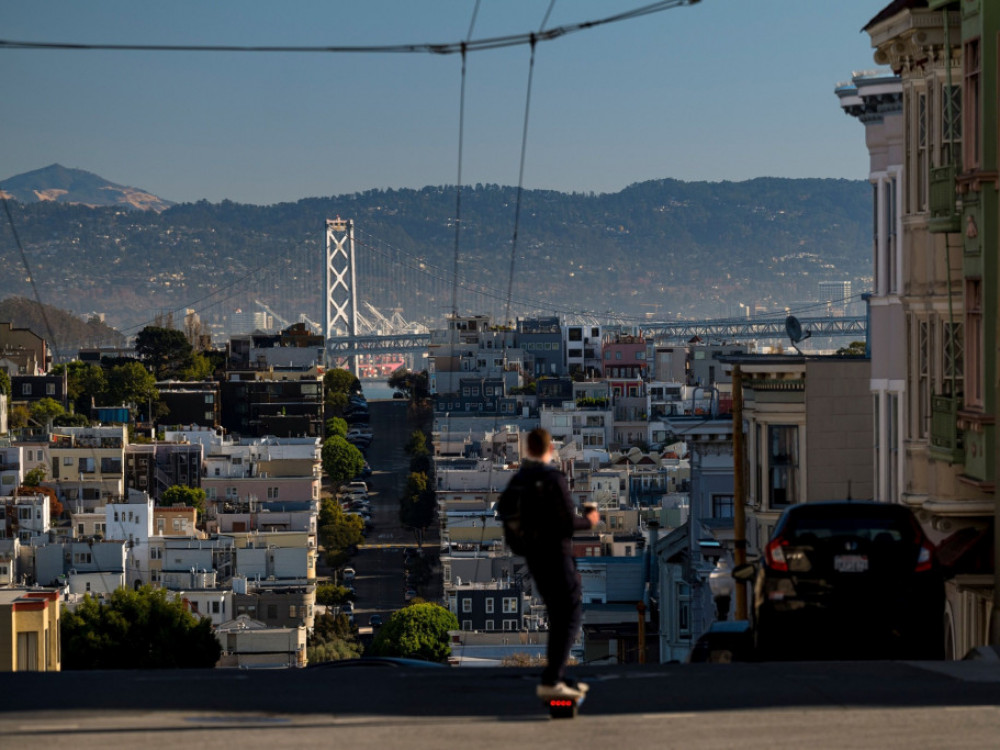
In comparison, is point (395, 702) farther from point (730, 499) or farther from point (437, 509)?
point (437, 509)

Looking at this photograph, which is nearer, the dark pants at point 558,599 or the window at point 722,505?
the dark pants at point 558,599

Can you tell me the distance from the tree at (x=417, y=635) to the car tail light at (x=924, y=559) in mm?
39969

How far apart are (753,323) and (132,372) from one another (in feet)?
296

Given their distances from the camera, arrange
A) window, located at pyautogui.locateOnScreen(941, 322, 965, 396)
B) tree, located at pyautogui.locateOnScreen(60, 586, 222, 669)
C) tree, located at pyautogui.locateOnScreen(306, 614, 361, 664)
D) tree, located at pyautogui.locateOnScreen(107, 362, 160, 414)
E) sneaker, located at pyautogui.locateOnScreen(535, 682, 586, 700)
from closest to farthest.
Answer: sneaker, located at pyautogui.locateOnScreen(535, 682, 586, 700) → window, located at pyautogui.locateOnScreen(941, 322, 965, 396) → tree, located at pyautogui.locateOnScreen(60, 586, 222, 669) → tree, located at pyautogui.locateOnScreen(306, 614, 361, 664) → tree, located at pyautogui.locateOnScreen(107, 362, 160, 414)

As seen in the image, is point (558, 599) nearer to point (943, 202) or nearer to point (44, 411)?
point (943, 202)

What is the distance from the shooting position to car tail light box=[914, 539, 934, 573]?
11648 millimetres

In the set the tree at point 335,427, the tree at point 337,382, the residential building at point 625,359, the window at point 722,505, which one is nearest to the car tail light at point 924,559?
the window at point 722,505

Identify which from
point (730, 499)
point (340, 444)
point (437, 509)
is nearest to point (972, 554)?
point (730, 499)

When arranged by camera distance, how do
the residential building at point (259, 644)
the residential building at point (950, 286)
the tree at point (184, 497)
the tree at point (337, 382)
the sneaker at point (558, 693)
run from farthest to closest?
the tree at point (337, 382)
the tree at point (184, 497)
the residential building at point (259, 644)
the residential building at point (950, 286)
the sneaker at point (558, 693)

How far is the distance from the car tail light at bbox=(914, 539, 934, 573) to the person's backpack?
3208 millimetres

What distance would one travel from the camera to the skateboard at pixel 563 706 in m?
9.20

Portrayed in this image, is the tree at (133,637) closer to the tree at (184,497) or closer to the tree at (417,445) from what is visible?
the tree at (184,497)

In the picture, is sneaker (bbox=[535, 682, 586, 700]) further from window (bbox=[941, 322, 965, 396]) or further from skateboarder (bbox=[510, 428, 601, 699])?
window (bbox=[941, 322, 965, 396])

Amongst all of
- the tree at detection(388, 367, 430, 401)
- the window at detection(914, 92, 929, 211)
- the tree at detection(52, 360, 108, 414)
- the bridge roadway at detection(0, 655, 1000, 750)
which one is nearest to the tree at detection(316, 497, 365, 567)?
the tree at detection(52, 360, 108, 414)
